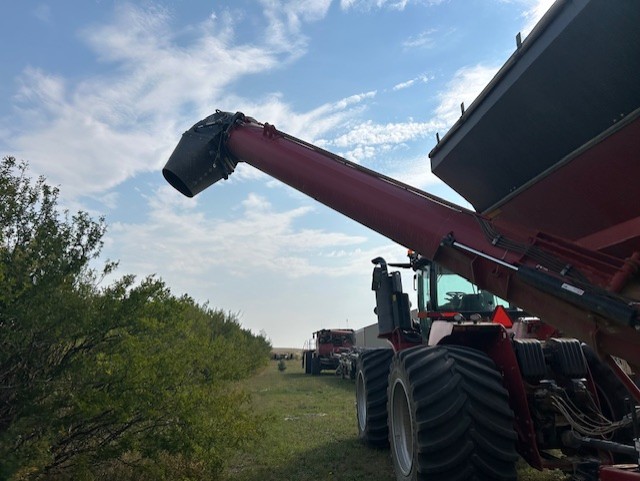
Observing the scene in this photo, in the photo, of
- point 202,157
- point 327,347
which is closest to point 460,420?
point 202,157

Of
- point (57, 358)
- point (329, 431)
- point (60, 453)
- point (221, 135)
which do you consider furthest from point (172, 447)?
point (329, 431)

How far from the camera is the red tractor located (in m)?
26.0

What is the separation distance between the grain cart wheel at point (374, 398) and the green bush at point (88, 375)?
6.05 feet

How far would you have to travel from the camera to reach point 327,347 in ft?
87.8

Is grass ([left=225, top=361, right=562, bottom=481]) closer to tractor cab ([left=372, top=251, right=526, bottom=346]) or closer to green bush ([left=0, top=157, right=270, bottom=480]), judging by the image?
green bush ([left=0, top=157, right=270, bottom=480])

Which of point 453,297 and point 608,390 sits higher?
point 453,297

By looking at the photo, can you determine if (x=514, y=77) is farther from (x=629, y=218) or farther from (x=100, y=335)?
(x=100, y=335)

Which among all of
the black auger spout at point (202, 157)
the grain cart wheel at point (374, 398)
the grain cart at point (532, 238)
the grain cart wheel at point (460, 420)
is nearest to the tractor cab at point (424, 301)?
the grain cart wheel at point (374, 398)

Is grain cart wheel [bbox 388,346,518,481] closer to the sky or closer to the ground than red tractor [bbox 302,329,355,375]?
closer to the ground

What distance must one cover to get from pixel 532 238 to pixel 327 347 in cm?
2423

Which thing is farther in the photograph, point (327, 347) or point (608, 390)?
point (327, 347)

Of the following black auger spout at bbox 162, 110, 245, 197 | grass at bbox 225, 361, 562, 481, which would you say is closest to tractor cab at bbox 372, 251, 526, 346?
grass at bbox 225, 361, 562, 481

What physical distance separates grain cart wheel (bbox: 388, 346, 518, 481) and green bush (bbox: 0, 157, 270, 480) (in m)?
2.09

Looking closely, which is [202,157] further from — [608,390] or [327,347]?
[327,347]
